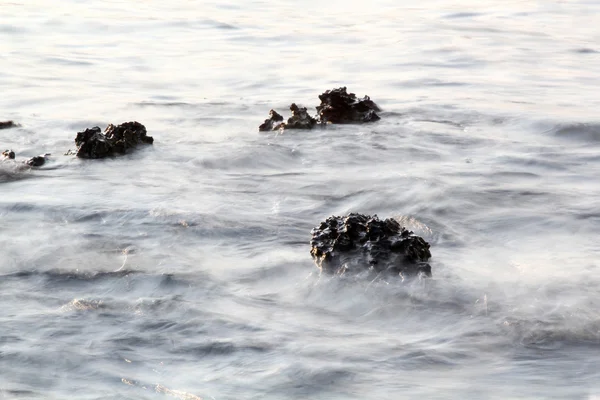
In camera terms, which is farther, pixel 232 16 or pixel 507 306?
pixel 232 16

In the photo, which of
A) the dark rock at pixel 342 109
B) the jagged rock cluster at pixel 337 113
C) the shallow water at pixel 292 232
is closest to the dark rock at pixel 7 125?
the shallow water at pixel 292 232

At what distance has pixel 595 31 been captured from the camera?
12523mm

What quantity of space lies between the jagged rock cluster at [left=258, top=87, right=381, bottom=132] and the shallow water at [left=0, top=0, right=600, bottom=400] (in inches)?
5.6

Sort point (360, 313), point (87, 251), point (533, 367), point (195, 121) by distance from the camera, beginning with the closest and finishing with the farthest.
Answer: point (533, 367) → point (360, 313) → point (87, 251) → point (195, 121)

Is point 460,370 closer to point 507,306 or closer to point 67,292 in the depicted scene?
point 507,306

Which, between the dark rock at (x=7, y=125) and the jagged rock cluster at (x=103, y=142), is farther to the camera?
the dark rock at (x=7, y=125)

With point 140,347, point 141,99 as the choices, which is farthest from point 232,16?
point 140,347

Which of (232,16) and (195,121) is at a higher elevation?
(232,16)

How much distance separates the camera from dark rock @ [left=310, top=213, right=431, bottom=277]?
161 inches

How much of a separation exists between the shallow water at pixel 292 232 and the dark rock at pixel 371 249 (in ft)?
0.31

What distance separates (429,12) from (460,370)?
1272 centimetres

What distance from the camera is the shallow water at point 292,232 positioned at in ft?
10.8

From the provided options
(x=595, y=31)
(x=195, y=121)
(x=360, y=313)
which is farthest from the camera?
(x=595, y=31)

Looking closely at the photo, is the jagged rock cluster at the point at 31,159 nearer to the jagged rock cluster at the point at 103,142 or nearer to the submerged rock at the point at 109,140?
the jagged rock cluster at the point at 103,142
